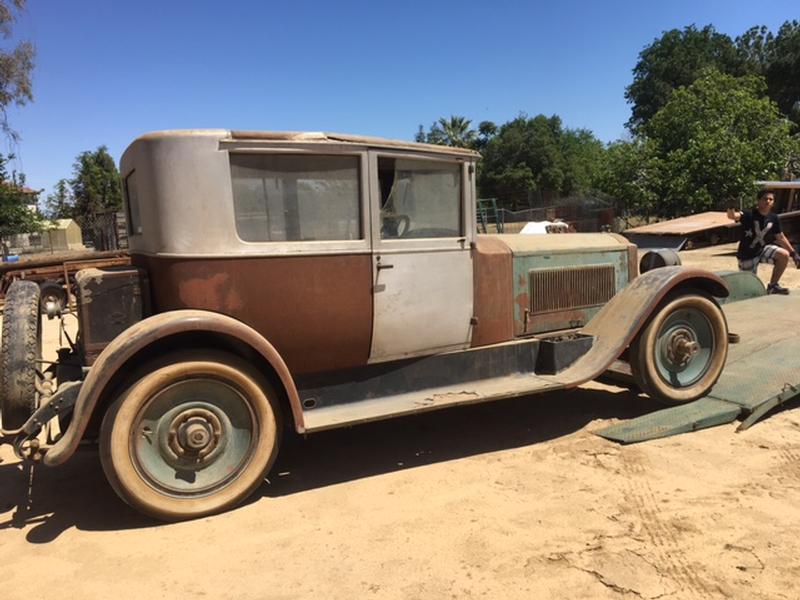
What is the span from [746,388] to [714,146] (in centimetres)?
1922

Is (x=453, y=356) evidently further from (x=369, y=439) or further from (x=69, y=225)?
(x=69, y=225)

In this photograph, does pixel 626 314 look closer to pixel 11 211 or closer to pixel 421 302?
pixel 421 302

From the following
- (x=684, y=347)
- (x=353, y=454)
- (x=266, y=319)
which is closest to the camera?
(x=266, y=319)

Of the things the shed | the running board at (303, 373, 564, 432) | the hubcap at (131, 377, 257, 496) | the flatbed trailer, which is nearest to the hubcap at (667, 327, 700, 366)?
the running board at (303, 373, 564, 432)

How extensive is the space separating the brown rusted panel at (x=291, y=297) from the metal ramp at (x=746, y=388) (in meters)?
1.98

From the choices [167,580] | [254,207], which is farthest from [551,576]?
[254,207]

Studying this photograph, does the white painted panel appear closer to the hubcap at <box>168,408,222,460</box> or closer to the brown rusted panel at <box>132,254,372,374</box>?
the brown rusted panel at <box>132,254,372,374</box>

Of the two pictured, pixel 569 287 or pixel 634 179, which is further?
pixel 634 179

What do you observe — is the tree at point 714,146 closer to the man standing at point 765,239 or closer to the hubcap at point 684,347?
the man standing at point 765,239

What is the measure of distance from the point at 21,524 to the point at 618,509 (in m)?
3.18

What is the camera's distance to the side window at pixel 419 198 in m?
3.75

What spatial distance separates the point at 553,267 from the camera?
462cm

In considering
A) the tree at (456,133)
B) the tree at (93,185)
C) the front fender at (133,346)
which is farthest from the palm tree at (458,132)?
the front fender at (133,346)

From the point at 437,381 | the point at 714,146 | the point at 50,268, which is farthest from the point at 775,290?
the point at 714,146
